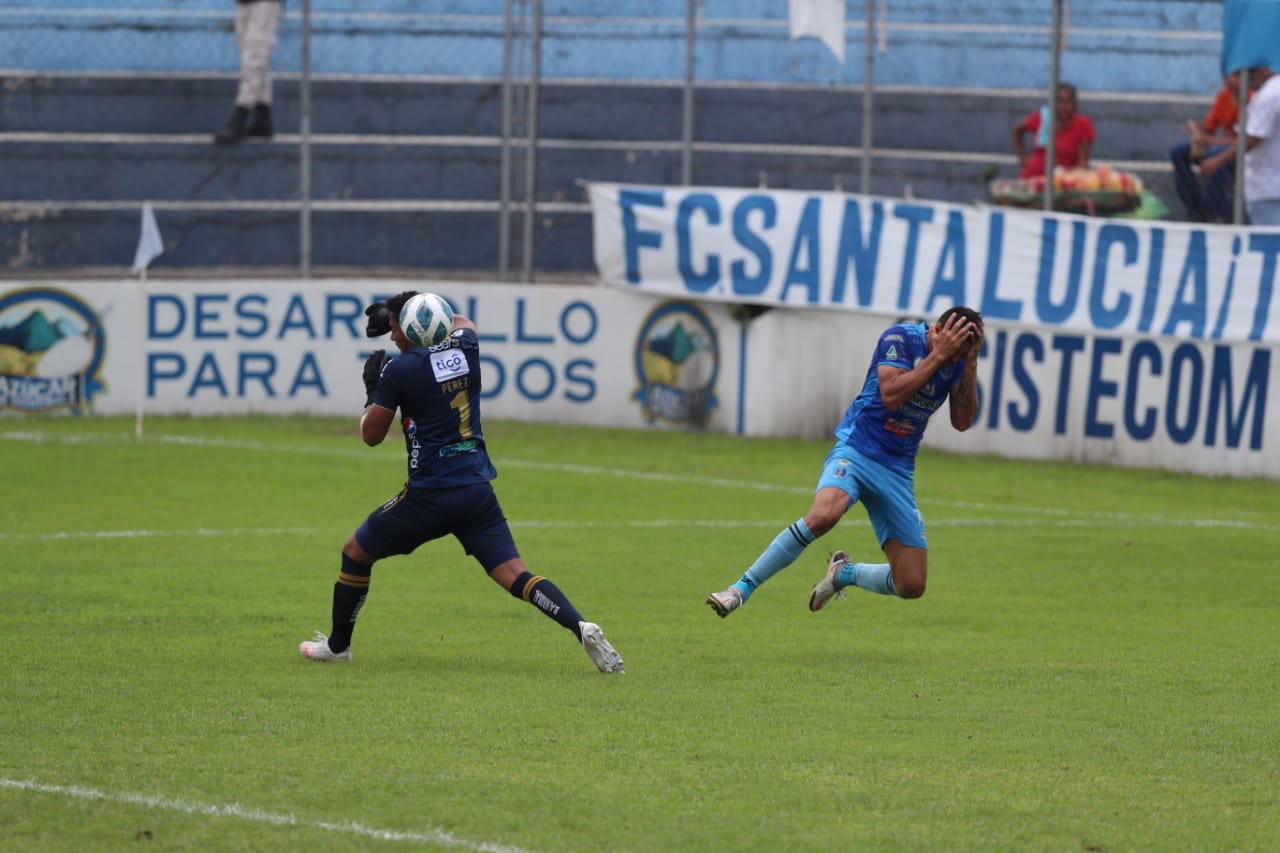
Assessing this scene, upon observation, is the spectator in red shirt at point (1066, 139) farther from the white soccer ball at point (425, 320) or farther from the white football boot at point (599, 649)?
the white football boot at point (599, 649)

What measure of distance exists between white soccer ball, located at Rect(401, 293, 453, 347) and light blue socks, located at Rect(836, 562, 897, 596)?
2492 mm

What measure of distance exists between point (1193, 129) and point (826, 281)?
12.7 feet

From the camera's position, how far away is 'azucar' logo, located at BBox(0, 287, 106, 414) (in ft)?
61.2

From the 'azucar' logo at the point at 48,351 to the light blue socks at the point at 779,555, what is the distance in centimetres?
1157

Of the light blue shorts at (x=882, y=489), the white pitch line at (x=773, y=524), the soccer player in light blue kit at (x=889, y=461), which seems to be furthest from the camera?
the white pitch line at (x=773, y=524)

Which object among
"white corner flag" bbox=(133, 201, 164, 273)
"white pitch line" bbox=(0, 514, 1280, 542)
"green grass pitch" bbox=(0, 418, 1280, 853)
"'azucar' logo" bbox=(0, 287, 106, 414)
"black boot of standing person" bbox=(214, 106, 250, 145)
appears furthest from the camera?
"black boot of standing person" bbox=(214, 106, 250, 145)

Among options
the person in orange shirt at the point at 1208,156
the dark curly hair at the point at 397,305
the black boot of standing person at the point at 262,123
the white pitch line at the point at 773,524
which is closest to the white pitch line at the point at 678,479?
the white pitch line at the point at 773,524

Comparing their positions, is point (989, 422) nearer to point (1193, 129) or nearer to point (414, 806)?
point (1193, 129)

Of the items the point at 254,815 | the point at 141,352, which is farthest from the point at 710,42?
the point at 254,815

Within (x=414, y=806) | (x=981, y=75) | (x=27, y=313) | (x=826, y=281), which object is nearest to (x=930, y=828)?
(x=414, y=806)

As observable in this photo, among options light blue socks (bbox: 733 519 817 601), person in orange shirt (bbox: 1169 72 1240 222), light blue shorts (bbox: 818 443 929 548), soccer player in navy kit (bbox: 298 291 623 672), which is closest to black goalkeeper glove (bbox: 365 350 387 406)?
soccer player in navy kit (bbox: 298 291 623 672)

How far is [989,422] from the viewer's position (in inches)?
701

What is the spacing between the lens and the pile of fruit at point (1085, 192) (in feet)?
62.1

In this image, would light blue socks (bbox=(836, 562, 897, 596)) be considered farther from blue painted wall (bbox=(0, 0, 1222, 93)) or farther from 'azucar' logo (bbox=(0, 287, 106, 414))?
blue painted wall (bbox=(0, 0, 1222, 93))
